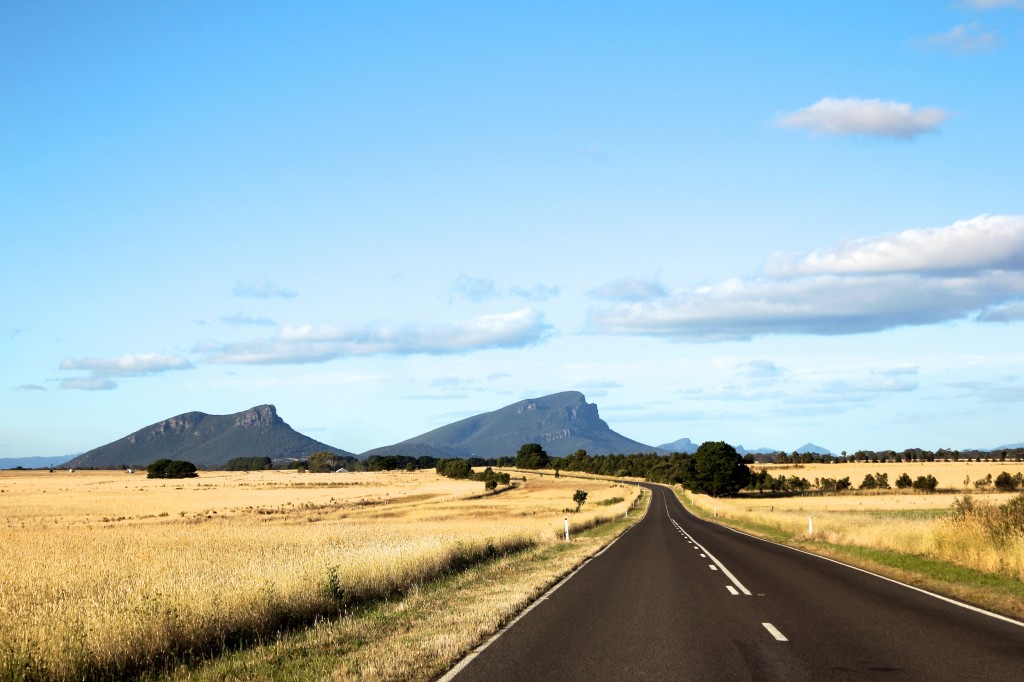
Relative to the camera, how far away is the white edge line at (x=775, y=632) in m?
12.0

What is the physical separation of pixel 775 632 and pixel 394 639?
18.9 feet

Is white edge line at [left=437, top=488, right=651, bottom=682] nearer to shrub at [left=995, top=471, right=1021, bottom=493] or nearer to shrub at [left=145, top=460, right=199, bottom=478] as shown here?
shrub at [left=995, top=471, right=1021, bottom=493]

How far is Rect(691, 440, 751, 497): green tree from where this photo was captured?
416 ft

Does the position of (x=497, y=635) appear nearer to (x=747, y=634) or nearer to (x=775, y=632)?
(x=747, y=634)

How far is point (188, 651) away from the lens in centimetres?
1145

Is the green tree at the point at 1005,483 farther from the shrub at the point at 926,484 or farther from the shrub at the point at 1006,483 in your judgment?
the shrub at the point at 926,484

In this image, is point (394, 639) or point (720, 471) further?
point (720, 471)

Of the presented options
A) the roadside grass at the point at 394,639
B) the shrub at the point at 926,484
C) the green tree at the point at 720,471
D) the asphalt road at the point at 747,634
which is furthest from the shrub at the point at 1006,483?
the roadside grass at the point at 394,639

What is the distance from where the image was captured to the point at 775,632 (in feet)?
41.2

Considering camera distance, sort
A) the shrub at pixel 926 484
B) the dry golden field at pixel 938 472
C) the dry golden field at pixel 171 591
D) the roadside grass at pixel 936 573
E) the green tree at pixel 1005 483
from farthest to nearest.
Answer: the dry golden field at pixel 938 472 → the shrub at pixel 926 484 → the green tree at pixel 1005 483 → the roadside grass at pixel 936 573 → the dry golden field at pixel 171 591

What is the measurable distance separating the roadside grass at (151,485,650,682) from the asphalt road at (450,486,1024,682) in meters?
0.48

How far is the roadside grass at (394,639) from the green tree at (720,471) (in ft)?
368

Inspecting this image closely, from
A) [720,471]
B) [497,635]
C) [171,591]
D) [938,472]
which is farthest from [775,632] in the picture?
[938,472]

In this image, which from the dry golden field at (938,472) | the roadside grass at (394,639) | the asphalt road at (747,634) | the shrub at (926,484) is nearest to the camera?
the asphalt road at (747,634)
